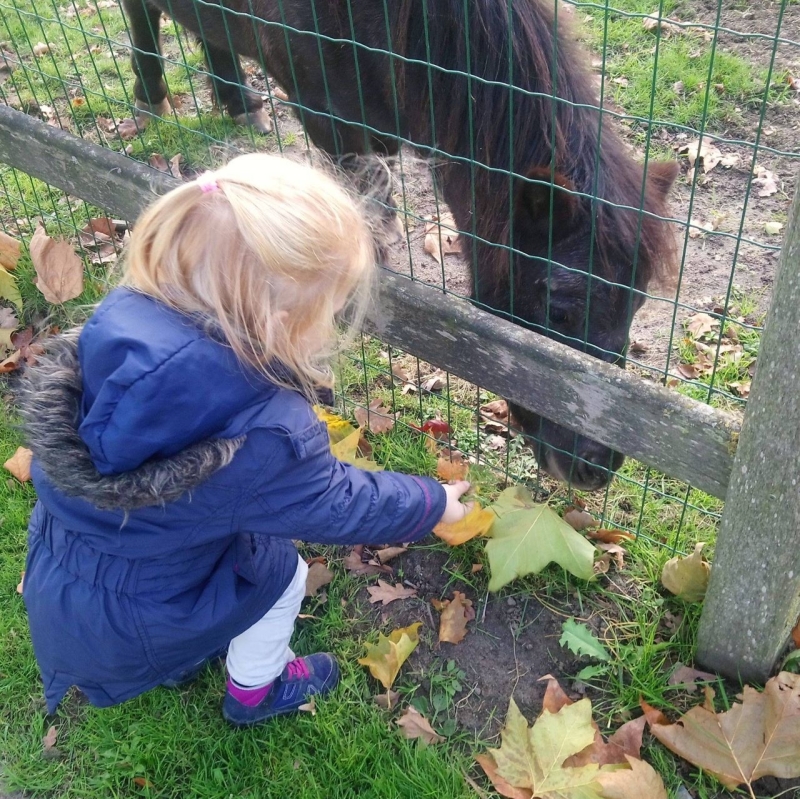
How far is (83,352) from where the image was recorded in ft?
5.73

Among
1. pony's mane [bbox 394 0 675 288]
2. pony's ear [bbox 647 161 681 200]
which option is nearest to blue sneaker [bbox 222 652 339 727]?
pony's mane [bbox 394 0 675 288]

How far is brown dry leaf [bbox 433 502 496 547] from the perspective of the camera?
2648 mm

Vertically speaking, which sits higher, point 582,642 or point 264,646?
point 264,646

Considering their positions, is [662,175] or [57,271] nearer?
[662,175]

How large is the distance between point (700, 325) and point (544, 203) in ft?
4.69

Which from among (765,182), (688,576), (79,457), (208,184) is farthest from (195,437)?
(765,182)

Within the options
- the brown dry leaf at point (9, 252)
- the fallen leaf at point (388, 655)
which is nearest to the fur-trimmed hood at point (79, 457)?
the fallen leaf at point (388, 655)

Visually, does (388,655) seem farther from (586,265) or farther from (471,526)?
(586,265)

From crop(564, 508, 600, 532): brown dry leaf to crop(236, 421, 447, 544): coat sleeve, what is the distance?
2.49ft

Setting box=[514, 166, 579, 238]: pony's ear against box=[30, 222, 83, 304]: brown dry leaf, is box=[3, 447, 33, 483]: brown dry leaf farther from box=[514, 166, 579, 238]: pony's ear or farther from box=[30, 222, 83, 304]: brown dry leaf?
box=[514, 166, 579, 238]: pony's ear

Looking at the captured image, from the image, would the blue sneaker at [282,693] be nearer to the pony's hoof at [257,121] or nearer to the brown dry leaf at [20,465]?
the brown dry leaf at [20,465]

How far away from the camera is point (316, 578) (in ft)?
8.99

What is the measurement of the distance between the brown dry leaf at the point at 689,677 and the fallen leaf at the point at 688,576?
0.74 ft

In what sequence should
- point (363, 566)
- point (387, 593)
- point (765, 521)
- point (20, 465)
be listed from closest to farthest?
point (765, 521)
point (387, 593)
point (363, 566)
point (20, 465)
